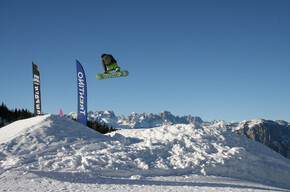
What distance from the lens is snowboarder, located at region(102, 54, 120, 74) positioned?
12.2 meters

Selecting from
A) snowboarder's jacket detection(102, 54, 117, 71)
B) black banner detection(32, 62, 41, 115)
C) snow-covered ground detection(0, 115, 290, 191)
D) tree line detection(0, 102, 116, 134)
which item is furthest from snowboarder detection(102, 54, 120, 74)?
black banner detection(32, 62, 41, 115)

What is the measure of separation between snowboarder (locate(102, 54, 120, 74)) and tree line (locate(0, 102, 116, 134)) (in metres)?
9.73

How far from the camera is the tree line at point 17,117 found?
21.3 meters

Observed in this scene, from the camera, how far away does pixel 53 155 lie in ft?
29.3

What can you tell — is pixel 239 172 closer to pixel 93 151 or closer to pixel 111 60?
pixel 93 151

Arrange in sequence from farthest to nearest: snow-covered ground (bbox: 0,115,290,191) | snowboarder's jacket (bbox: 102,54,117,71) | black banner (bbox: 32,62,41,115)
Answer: black banner (bbox: 32,62,41,115), snowboarder's jacket (bbox: 102,54,117,71), snow-covered ground (bbox: 0,115,290,191)

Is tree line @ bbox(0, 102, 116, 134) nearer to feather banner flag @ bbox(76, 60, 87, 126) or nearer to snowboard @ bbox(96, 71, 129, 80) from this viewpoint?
feather banner flag @ bbox(76, 60, 87, 126)

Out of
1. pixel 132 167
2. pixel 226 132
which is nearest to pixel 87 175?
pixel 132 167

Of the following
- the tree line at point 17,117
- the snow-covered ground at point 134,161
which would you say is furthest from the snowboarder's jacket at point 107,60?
the tree line at point 17,117

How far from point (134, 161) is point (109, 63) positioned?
5574 millimetres

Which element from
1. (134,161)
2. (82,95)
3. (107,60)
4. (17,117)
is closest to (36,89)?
(17,117)

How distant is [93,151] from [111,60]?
4.87m

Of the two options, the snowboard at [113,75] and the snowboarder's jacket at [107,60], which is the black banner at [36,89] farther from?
the snowboarder's jacket at [107,60]

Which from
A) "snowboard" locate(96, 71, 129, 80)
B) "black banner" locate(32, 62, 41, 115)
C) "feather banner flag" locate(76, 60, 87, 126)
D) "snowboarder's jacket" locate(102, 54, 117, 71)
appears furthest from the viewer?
"black banner" locate(32, 62, 41, 115)
